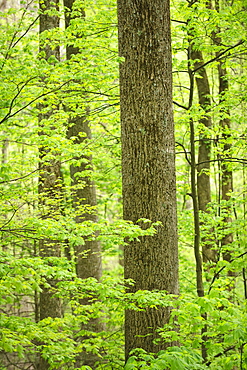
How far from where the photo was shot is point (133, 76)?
3.99 meters

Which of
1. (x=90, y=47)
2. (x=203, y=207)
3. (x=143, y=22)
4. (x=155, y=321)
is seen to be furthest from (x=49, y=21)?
(x=155, y=321)

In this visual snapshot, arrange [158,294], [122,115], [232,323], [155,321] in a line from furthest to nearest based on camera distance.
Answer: [122,115]
[155,321]
[158,294]
[232,323]

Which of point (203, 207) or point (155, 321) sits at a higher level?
point (203, 207)

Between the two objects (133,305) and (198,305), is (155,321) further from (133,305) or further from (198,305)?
(198,305)

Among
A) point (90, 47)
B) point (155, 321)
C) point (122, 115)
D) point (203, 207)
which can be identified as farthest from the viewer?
point (203, 207)

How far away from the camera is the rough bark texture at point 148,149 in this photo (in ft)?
12.7

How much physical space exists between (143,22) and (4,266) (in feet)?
9.50

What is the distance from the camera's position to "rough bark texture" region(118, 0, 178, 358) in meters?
3.86

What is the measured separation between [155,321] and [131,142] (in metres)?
1.91

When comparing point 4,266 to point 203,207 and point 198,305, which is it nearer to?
point 198,305

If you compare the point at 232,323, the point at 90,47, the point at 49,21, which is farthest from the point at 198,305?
the point at 49,21

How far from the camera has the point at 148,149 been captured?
12.8ft

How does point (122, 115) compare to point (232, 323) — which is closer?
point (232, 323)

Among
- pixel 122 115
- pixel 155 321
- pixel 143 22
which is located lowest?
pixel 155 321
